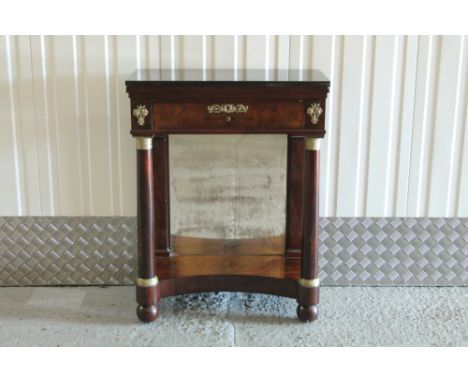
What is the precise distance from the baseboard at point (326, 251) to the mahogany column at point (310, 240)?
1.36 ft

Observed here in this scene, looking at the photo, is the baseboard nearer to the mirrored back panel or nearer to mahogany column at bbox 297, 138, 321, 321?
the mirrored back panel

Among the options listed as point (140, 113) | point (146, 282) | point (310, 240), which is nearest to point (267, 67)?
point (140, 113)

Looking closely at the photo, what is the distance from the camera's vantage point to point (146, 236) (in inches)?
112

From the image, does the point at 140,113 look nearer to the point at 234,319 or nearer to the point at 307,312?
the point at 234,319

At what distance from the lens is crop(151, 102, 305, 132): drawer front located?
8.79 ft

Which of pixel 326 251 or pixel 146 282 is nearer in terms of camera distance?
pixel 146 282

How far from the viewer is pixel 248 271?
9.96 feet

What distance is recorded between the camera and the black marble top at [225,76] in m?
2.65

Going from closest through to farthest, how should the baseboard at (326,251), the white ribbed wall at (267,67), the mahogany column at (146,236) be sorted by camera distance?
1. the mahogany column at (146,236)
2. the white ribbed wall at (267,67)
3. the baseboard at (326,251)

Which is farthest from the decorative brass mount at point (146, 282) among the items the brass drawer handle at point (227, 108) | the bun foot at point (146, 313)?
the brass drawer handle at point (227, 108)

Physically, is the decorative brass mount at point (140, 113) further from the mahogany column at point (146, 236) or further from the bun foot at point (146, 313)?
the bun foot at point (146, 313)

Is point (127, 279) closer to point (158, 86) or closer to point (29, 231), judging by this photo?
point (29, 231)

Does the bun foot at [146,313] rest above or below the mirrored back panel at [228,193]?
below

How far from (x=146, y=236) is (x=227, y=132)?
0.56 metres
